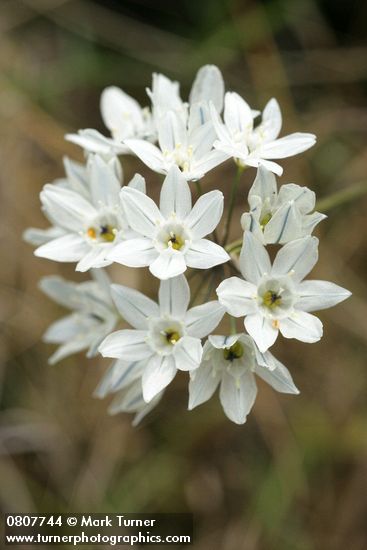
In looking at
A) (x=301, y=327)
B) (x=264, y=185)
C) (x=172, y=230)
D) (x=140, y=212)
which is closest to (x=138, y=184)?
(x=140, y=212)

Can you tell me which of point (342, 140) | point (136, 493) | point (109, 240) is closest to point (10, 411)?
point (136, 493)

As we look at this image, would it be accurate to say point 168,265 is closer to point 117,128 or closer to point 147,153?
point 147,153

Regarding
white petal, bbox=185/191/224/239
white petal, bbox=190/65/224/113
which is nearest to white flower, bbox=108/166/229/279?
white petal, bbox=185/191/224/239

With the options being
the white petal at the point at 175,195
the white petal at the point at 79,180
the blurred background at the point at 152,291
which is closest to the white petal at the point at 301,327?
the white petal at the point at 175,195

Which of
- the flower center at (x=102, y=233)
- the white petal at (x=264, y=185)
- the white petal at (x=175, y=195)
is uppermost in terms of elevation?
the flower center at (x=102, y=233)

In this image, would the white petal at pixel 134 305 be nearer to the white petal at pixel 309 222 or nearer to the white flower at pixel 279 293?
the white flower at pixel 279 293

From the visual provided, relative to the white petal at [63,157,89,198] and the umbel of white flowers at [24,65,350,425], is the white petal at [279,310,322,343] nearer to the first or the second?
the umbel of white flowers at [24,65,350,425]
